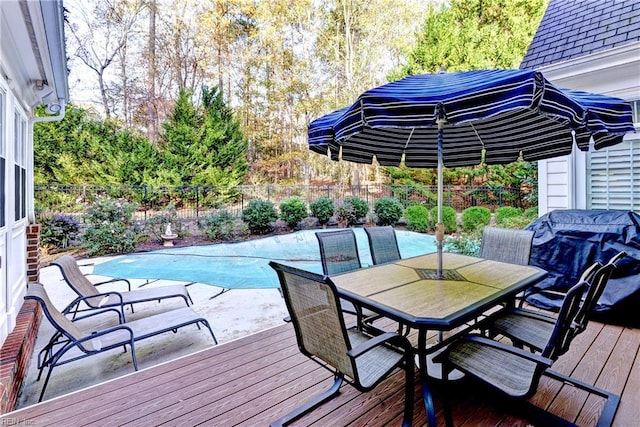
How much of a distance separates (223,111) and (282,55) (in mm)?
4793

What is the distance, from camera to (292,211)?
10750mm

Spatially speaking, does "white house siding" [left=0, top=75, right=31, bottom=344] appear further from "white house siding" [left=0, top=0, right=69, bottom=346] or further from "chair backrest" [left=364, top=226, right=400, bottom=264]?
"chair backrest" [left=364, top=226, right=400, bottom=264]

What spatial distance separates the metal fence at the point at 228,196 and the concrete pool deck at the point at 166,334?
175 inches

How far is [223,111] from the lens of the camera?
14000 millimetres

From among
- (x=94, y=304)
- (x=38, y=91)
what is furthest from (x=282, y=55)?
(x=94, y=304)

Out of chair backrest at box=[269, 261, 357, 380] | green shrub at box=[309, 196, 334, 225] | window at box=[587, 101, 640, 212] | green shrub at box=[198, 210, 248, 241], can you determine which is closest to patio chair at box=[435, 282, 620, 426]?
chair backrest at box=[269, 261, 357, 380]

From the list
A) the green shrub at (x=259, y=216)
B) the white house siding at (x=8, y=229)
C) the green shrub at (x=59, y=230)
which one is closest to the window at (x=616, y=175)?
the white house siding at (x=8, y=229)

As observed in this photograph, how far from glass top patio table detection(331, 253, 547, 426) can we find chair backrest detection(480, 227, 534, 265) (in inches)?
17.7

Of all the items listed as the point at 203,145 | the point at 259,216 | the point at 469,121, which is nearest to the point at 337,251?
the point at 469,121

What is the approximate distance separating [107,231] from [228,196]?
4914 mm

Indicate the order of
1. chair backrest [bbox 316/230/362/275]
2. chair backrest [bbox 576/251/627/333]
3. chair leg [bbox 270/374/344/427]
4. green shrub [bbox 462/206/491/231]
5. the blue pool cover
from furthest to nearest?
green shrub [bbox 462/206/491/231] → the blue pool cover → chair backrest [bbox 316/230/362/275] → chair leg [bbox 270/374/344/427] → chair backrest [bbox 576/251/627/333]

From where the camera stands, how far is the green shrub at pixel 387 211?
1164 centimetres

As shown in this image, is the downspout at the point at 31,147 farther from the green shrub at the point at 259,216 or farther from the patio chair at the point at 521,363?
the green shrub at the point at 259,216

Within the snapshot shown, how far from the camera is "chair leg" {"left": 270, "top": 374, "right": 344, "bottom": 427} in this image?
1914 millimetres
